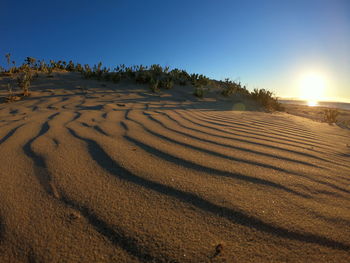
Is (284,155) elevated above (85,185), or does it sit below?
above

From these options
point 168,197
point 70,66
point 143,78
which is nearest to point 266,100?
point 143,78

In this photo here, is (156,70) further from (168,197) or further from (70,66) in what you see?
(168,197)

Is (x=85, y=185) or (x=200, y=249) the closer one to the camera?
(x=200, y=249)

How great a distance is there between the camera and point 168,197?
102 cm

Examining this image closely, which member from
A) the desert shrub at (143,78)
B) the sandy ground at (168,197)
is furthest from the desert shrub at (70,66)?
the sandy ground at (168,197)

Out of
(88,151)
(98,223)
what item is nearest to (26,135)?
(88,151)

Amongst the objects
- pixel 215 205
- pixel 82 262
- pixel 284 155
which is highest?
pixel 284 155

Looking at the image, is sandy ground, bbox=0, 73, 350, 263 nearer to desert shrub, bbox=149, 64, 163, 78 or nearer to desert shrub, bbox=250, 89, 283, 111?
desert shrub, bbox=250, 89, 283, 111

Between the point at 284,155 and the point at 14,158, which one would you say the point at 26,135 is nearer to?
the point at 14,158

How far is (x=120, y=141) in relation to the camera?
178 centimetres

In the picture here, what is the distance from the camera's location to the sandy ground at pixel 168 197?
0.75 metres

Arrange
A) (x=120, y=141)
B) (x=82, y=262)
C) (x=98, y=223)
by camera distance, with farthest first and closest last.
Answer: (x=120, y=141), (x=98, y=223), (x=82, y=262)

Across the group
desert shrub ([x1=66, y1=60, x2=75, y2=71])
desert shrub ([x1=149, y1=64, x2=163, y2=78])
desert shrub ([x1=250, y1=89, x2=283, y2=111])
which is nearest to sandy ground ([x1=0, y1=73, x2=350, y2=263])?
desert shrub ([x1=250, y1=89, x2=283, y2=111])

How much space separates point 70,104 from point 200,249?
11.1 feet
